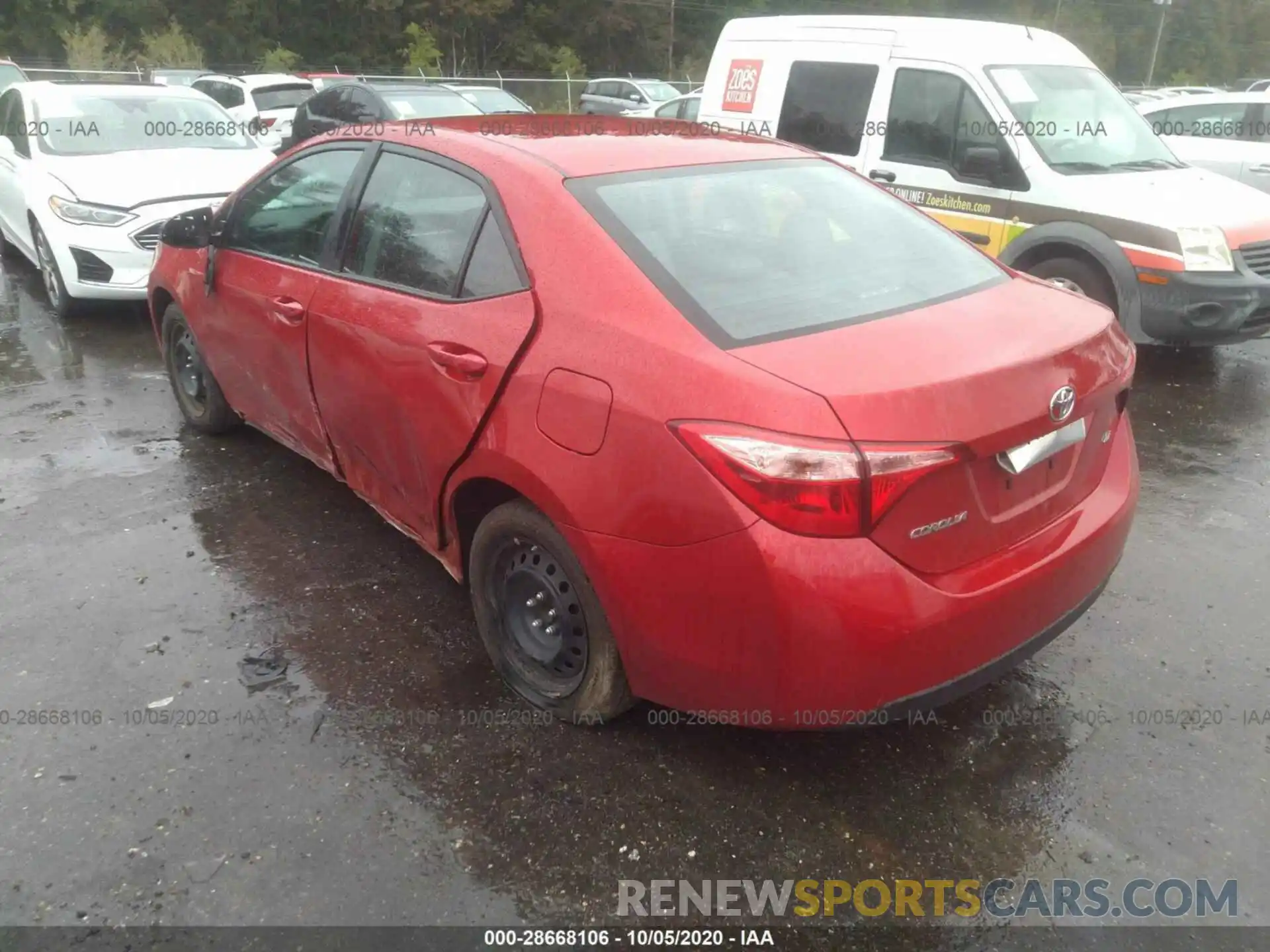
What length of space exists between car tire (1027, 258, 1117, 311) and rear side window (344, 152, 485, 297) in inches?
169

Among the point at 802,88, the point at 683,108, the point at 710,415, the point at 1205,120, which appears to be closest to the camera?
the point at 710,415

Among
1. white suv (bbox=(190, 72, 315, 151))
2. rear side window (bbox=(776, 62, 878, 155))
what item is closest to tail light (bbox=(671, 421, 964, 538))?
rear side window (bbox=(776, 62, 878, 155))

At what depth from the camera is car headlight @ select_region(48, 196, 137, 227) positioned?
681 centimetres

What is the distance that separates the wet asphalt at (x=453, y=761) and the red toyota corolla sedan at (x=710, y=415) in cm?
32

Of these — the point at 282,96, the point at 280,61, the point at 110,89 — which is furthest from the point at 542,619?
the point at 280,61

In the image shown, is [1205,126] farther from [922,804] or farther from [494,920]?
[494,920]

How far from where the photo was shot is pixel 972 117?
6.34m

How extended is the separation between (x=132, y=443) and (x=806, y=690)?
13.6 ft

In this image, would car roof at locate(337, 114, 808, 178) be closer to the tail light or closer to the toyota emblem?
the tail light

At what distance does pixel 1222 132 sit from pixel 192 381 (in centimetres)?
1061

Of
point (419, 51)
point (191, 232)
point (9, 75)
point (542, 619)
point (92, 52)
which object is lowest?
point (542, 619)

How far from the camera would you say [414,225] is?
10.6ft

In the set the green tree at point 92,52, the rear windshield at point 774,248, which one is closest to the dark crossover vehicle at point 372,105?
the rear windshield at point 774,248

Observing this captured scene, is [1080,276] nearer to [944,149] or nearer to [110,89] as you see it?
[944,149]
